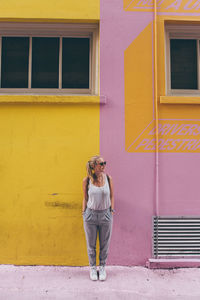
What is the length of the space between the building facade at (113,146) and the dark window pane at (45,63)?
9.1 inches

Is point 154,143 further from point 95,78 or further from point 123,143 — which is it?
point 95,78

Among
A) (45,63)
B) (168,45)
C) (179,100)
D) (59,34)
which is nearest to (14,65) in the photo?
(45,63)

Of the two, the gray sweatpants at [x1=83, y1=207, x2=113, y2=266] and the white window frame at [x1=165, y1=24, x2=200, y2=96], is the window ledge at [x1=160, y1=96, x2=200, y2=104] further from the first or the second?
the gray sweatpants at [x1=83, y1=207, x2=113, y2=266]

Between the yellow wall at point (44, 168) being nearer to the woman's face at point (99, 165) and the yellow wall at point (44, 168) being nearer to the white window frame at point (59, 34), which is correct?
the white window frame at point (59, 34)

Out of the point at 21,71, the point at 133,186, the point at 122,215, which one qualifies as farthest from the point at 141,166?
the point at 21,71

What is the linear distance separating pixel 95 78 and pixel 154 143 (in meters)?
1.42

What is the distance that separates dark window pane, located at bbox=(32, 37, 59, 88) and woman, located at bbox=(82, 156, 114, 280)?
1.66 meters

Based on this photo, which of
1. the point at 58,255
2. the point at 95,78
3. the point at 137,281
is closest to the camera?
the point at 137,281

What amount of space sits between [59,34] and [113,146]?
207cm

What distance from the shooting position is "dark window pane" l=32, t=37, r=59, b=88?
4.85 m

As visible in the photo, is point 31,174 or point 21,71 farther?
point 21,71

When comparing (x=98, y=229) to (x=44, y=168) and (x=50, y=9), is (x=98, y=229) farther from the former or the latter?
(x=50, y=9)

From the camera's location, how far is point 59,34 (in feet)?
16.0

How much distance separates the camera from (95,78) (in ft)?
15.8
